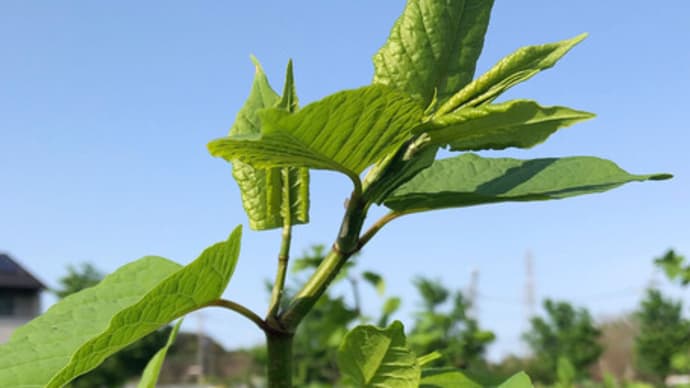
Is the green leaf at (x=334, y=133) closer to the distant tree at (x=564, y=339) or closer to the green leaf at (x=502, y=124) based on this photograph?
the green leaf at (x=502, y=124)

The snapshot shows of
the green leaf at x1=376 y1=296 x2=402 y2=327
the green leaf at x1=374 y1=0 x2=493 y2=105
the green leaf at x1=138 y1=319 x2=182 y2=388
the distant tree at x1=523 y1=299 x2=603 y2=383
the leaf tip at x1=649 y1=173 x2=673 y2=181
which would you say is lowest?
the distant tree at x1=523 y1=299 x2=603 y2=383

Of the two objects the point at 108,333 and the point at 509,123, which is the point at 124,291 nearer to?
the point at 108,333

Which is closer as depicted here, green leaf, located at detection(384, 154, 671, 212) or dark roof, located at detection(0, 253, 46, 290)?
green leaf, located at detection(384, 154, 671, 212)

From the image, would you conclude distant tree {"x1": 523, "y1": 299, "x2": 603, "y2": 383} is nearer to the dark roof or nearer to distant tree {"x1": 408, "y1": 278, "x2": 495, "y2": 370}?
distant tree {"x1": 408, "y1": 278, "x2": 495, "y2": 370}

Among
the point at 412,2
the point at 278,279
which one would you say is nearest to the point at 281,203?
the point at 278,279

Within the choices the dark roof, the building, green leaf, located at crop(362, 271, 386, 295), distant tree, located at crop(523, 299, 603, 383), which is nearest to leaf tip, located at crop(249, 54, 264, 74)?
green leaf, located at crop(362, 271, 386, 295)

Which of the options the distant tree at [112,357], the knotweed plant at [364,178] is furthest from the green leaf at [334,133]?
the distant tree at [112,357]
